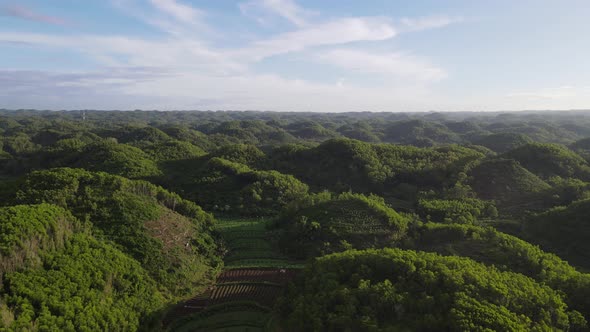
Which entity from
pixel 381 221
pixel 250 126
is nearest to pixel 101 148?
pixel 381 221

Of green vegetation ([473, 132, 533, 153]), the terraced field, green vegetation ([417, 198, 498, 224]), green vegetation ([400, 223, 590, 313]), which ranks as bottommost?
the terraced field

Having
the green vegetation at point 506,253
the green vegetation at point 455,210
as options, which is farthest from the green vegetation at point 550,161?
the green vegetation at point 506,253

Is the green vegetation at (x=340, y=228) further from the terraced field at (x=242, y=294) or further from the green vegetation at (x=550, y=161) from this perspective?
the green vegetation at (x=550, y=161)

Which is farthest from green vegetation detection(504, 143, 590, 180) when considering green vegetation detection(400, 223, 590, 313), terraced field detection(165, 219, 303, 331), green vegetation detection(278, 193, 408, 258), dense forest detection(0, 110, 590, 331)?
terraced field detection(165, 219, 303, 331)

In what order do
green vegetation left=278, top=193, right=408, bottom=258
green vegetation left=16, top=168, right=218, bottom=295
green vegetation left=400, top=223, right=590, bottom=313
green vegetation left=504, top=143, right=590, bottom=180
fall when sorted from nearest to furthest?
1. green vegetation left=400, top=223, right=590, bottom=313
2. green vegetation left=16, top=168, right=218, bottom=295
3. green vegetation left=278, top=193, right=408, bottom=258
4. green vegetation left=504, top=143, right=590, bottom=180

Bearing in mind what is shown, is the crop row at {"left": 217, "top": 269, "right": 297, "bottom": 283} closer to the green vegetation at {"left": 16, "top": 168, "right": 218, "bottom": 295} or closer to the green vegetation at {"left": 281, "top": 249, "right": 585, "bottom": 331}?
the green vegetation at {"left": 16, "top": 168, "right": 218, "bottom": 295}

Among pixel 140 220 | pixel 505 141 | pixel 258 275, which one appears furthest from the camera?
pixel 505 141

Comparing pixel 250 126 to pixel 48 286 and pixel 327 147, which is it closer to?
pixel 327 147

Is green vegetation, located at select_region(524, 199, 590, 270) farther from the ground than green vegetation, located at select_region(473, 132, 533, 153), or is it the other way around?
green vegetation, located at select_region(473, 132, 533, 153)

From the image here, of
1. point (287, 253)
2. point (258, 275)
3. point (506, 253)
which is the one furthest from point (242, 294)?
point (506, 253)

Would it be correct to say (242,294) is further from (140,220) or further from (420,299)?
(420,299)

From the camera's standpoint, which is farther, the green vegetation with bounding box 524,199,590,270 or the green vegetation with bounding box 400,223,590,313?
the green vegetation with bounding box 524,199,590,270
